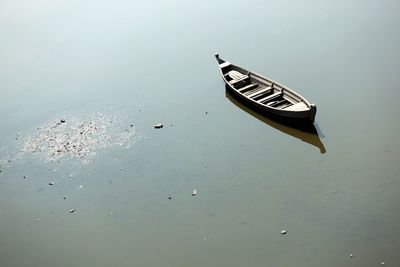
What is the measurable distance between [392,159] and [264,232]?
5306mm

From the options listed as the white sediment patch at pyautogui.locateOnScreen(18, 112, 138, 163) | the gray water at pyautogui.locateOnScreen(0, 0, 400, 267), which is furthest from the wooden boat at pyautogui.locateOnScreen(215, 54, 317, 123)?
the white sediment patch at pyautogui.locateOnScreen(18, 112, 138, 163)

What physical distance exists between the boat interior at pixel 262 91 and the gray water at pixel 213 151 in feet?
2.56

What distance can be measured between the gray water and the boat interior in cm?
78

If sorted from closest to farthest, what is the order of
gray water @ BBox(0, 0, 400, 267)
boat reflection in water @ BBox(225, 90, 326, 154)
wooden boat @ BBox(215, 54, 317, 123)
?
gray water @ BBox(0, 0, 400, 267) < boat reflection in water @ BBox(225, 90, 326, 154) < wooden boat @ BBox(215, 54, 317, 123)

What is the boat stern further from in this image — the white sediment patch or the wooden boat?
the white sediment patch

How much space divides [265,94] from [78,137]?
8.84 metres

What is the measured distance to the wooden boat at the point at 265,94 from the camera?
15766 mm

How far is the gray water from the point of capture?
12.5 meters

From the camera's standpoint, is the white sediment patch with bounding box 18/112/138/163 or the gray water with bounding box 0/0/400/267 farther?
the white sediment patch with bounding box 18/112/138/163

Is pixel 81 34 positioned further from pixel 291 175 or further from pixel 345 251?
pixel 345 251

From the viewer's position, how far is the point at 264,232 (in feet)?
41.0

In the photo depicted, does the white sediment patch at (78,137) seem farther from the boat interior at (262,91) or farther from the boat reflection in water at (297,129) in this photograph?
the boat reflection in water at (297,129)

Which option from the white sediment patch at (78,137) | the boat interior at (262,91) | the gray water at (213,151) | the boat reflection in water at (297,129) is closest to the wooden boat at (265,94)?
the boat interior at (262,91)

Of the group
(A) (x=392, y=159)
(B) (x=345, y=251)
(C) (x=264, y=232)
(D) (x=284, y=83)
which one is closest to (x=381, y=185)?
(A) (x=392, y=159)
